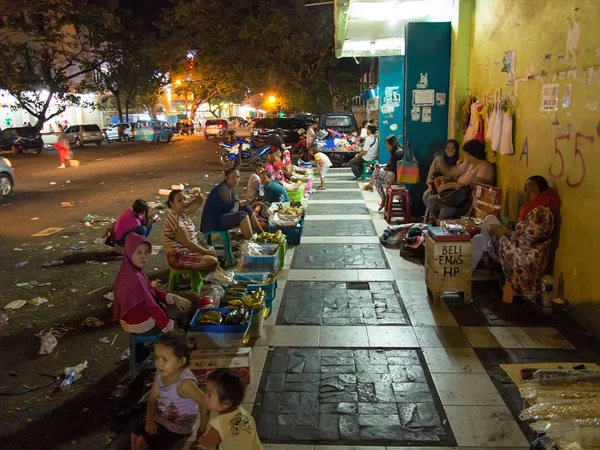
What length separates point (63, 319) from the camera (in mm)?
5844

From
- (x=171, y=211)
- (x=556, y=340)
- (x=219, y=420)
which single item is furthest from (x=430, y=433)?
(x=171, y=211)

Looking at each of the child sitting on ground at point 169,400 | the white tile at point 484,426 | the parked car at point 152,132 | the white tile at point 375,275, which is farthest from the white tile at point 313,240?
the parked car at point 152,132

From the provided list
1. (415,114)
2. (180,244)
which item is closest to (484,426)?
(180,244)

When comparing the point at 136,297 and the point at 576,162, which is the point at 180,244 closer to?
the point at 136,297

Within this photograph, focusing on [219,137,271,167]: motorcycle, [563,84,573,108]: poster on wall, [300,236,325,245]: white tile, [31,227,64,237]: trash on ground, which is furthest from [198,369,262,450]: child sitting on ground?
[219,137,271,167]: motorcycle

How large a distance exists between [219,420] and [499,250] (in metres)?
4.36

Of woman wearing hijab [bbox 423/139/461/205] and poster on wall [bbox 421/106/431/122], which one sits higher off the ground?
poster on wall [bbox 421/106/431/122]

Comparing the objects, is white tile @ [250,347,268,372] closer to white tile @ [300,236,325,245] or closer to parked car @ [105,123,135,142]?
white tile @ [300,236,325,245]

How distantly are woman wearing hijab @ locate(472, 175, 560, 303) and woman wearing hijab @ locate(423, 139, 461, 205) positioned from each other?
10.1ft

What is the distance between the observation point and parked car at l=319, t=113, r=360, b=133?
20547mm

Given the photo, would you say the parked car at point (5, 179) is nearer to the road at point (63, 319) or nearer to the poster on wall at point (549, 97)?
the road at point (63, 319)

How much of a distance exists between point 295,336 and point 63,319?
9.31 ft

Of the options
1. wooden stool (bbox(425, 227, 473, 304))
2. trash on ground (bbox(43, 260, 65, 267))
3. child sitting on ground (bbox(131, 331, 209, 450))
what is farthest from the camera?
trash on ground (bbox(43, 260, 65, 267))

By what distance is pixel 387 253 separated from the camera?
8008mm
